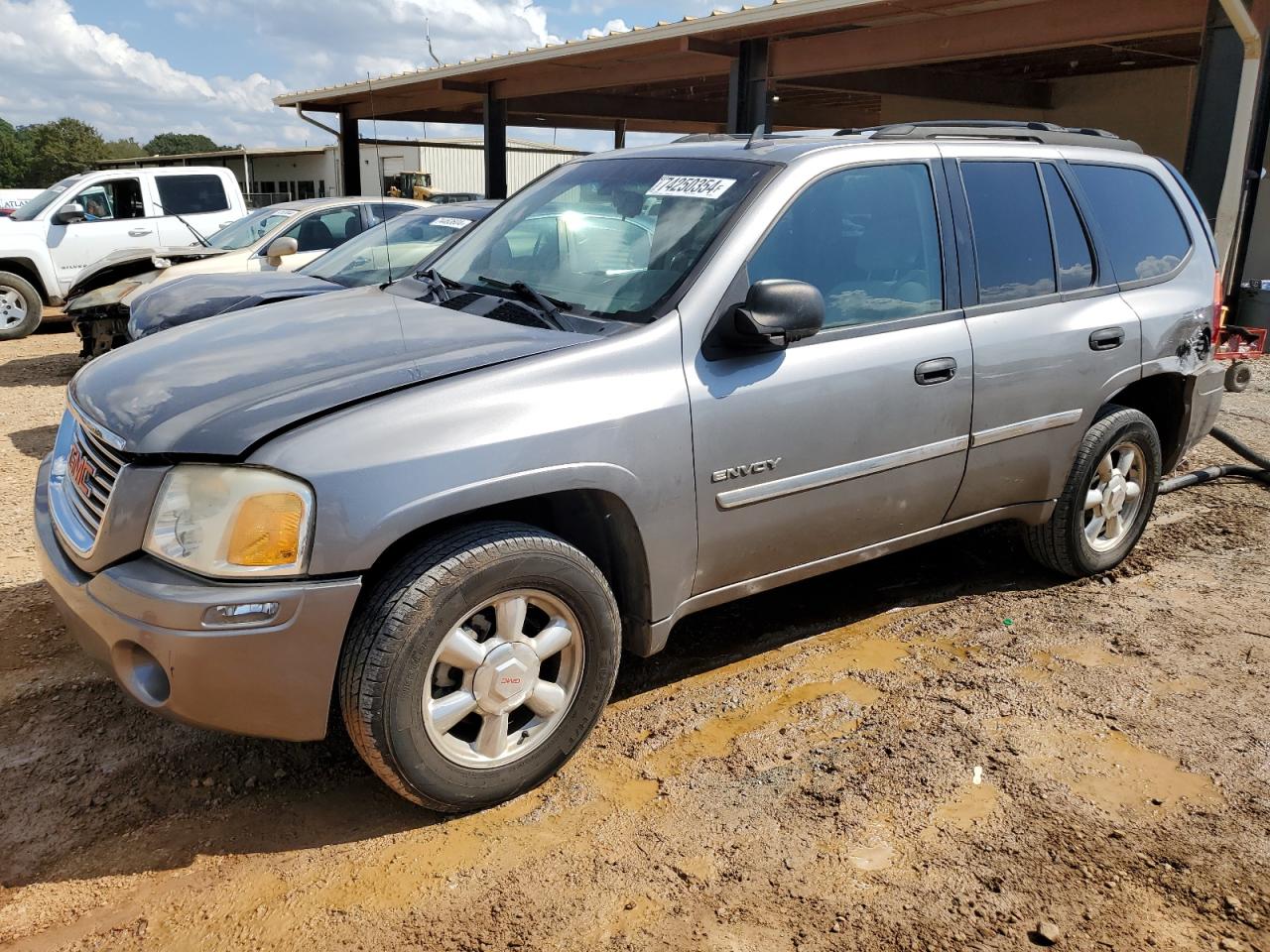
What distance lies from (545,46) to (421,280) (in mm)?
11652

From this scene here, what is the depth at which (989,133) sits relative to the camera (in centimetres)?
423

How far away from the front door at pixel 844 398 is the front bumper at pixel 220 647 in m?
1.19

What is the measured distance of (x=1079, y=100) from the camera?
1694 centimetres

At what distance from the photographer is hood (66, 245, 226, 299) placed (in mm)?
9477

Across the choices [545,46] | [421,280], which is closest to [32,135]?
[545,46]

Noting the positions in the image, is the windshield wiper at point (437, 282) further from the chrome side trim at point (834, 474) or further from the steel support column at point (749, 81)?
the steel support column at point (749, 81)

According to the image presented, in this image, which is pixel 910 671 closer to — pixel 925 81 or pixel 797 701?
pixel 797 701

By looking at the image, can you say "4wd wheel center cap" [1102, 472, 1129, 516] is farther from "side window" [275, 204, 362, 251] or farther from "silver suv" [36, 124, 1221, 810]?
"side window" [275, 204, 362, 251]

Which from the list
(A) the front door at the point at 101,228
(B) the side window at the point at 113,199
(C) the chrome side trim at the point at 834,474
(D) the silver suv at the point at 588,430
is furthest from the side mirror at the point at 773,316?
(B) the side window at the point at 113,199

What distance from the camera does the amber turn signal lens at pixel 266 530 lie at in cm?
249

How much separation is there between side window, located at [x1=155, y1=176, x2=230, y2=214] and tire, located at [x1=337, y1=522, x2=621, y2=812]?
41.3ft

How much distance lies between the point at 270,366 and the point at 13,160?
114992 mm

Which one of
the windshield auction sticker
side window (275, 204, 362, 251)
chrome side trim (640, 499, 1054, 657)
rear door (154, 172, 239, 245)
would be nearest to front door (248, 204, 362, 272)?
side window (275, 204, 362, 251)

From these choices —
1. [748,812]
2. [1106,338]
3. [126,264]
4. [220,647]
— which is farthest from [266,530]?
[126,264]
